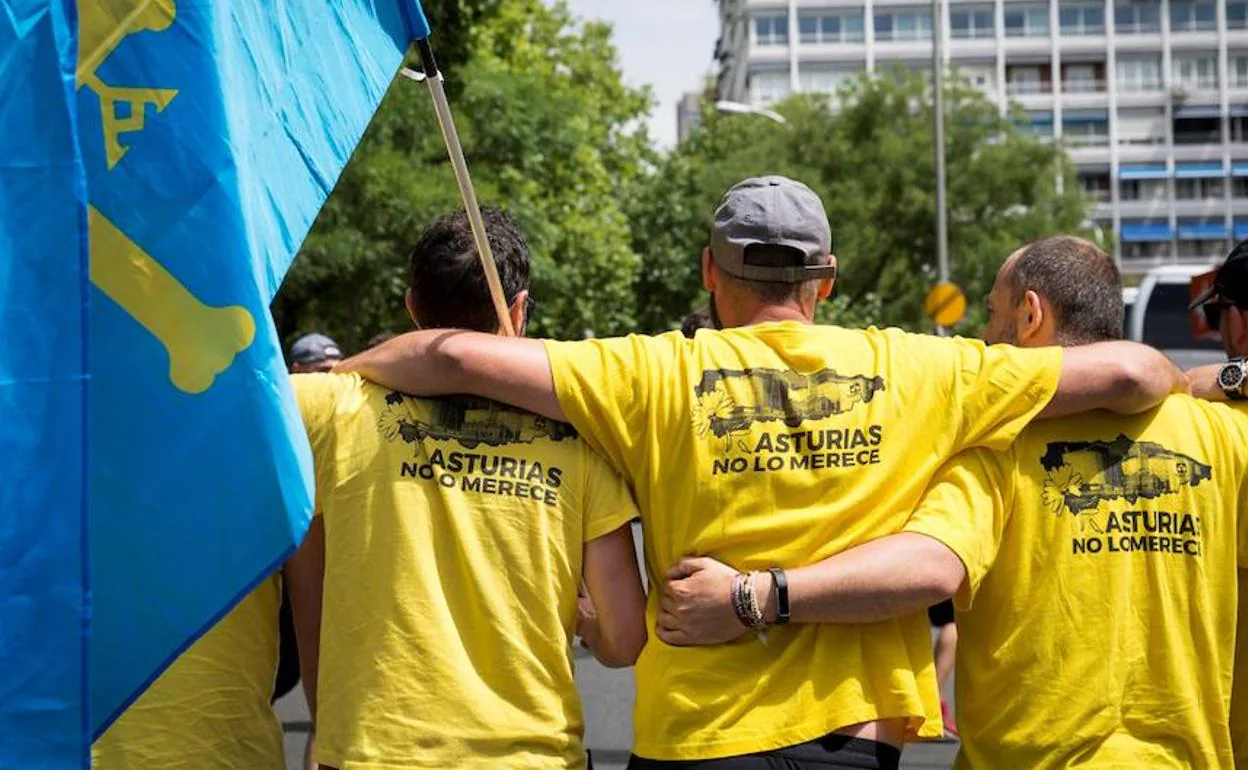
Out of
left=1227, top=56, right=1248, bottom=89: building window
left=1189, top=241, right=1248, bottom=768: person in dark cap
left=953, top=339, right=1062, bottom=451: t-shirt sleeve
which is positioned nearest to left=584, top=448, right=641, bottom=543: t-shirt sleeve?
left=953, top=339, right=1062, bottom=451: t-shirt sleeve

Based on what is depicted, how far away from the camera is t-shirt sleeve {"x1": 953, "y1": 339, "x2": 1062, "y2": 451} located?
352 centimetres

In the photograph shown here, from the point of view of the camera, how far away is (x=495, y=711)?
3367mm

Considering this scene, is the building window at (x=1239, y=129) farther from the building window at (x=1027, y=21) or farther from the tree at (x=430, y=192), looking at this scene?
the tree at (x=430, y=192)

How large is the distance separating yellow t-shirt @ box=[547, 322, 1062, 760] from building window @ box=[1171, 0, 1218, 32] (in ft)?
343

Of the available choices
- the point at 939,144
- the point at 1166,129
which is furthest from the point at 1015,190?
the point at 1166,129

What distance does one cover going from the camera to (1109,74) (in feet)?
332

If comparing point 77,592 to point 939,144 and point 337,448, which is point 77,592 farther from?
Result: point 939,144

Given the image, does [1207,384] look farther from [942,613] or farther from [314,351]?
[314,351]

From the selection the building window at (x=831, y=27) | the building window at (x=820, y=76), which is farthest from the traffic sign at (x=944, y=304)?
the building window at (x=831, y=27)

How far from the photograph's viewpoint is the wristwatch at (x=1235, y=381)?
157 inches

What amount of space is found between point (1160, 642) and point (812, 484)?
2.62ft

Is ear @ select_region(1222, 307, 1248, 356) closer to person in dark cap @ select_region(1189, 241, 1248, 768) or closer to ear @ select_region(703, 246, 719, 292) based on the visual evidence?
person in dark cap @ select_region(1189, 241, 1248, 768)

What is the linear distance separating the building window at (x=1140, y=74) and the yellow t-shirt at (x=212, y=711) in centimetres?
10332

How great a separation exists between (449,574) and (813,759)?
30.0 inches
